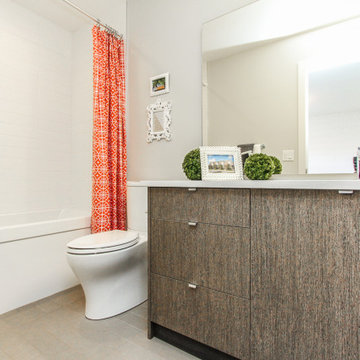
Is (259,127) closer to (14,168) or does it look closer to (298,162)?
(298,162)

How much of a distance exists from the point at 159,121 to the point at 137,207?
778 millimetres

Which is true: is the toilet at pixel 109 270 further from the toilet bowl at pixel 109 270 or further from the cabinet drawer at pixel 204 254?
the cabinet drawer at pixel 204 254

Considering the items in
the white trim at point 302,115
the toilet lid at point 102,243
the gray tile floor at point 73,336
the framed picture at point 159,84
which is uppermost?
the framed picture at point 159,84

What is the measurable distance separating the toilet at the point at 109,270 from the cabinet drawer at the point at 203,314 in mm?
349

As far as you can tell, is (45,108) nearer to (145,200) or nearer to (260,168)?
(145,200)

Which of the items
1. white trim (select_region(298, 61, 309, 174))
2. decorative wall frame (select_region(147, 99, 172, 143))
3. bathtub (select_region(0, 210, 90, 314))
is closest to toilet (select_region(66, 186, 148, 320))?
bathtub (select_region(0, 210, 90, 314))

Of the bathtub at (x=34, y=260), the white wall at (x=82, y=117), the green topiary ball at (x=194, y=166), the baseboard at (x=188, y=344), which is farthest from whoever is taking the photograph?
the white wall at (x=82, y=117)


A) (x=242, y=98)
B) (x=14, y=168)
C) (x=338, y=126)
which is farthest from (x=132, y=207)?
(x=338, y=126)

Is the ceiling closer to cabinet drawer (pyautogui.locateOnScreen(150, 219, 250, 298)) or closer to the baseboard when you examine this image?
cabinet drawer (pyautogui.locateOnScreen(150, 219, 250, 298))

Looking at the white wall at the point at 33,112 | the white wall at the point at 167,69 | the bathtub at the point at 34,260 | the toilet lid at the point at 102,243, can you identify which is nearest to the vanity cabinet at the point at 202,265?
the toilet lid at the point at 102,243

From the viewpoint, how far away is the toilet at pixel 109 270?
1.56m

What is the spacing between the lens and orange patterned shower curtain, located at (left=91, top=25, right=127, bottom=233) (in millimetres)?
2156

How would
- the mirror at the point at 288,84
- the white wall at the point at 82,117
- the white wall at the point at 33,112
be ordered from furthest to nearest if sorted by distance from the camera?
the white wall at the point at 82,117 < the white wall at the point at 33,112 < the mirror at the point at 288,84

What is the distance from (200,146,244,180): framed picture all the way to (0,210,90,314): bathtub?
1.37m
